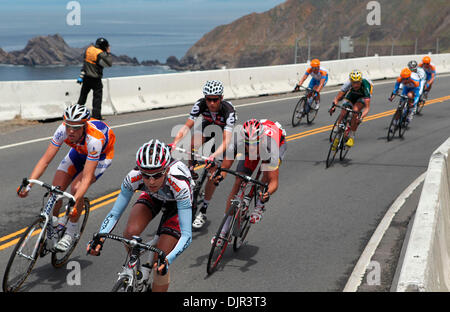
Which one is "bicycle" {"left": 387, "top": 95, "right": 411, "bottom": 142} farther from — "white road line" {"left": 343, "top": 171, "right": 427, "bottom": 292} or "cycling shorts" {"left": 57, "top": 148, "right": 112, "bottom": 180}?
"cycling shorts" {"left": 57, "top": 148, "right": 112, "bottom": 180}

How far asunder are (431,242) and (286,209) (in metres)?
4.55

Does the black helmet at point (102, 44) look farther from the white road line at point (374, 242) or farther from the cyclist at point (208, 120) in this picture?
the white road line at point (374, 242)

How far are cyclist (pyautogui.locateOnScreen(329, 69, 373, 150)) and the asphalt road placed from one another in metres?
0.78

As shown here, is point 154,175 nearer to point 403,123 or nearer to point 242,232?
point 242,232

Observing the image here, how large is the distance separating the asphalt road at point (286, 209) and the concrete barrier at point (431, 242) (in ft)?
3.99

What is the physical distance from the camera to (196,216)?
8.70 meters

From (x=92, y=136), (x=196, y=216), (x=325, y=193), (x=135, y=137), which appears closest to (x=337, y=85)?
(x=135, y=137)

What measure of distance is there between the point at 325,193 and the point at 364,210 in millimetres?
1083

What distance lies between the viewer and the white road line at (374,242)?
6691mm

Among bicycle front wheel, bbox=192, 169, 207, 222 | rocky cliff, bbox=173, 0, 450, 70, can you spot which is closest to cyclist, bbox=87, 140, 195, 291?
bicycle front wheel, bbox=192, 169, 207, 222

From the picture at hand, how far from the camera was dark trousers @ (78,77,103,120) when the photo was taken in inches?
632

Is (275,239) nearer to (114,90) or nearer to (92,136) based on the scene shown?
(92,136)

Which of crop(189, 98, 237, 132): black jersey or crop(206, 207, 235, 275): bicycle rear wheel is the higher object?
crop(189, 98, 237, 132): black jersey

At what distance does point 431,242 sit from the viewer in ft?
16.6
